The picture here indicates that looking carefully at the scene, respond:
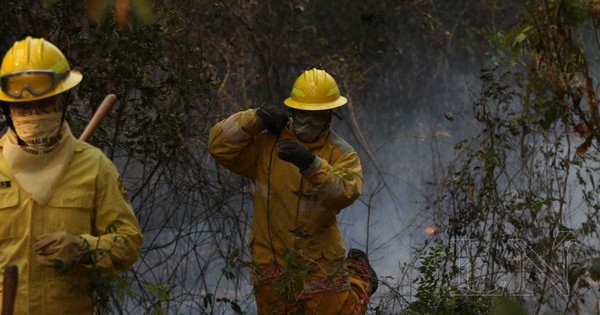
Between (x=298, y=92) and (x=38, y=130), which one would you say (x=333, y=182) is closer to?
(x=298, y=92)

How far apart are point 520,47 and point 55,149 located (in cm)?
426

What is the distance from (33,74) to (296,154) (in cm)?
169

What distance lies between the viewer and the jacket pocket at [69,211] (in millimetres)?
4641

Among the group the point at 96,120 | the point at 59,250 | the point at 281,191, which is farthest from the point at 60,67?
the point at 281,191

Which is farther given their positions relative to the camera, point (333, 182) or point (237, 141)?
point (237, 141)

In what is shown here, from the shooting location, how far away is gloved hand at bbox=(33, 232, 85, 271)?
4449 millimetres

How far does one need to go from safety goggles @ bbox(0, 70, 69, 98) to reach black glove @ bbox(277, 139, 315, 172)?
161 centimetres

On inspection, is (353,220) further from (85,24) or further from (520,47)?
(85,24)

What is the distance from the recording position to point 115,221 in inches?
185

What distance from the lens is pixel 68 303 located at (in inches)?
183

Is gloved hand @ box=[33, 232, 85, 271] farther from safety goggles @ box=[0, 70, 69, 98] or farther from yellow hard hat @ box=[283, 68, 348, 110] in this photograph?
yellow hard hat @ box=[283, 68, 348, 110]

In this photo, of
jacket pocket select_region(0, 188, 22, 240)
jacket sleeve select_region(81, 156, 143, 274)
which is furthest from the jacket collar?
jacket pocket select_region(0, 188, 22, 240)

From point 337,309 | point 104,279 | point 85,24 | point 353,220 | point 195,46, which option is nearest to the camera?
point 104,279

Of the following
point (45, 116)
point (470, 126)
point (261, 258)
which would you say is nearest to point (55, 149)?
point (45, 116)
